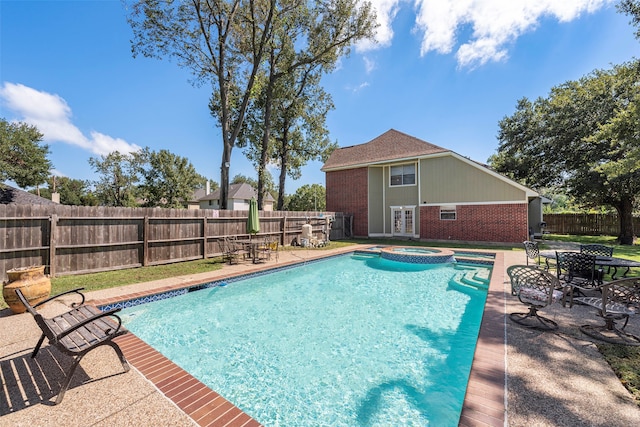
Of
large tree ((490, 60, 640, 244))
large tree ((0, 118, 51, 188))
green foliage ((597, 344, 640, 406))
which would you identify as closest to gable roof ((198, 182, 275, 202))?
large tree ((0, 118, 51, 188))

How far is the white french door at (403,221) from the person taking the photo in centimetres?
1939

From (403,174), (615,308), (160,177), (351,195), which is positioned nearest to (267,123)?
(351,195)

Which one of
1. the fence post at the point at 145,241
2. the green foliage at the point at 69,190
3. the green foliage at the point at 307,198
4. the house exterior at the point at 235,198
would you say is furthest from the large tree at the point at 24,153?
the green foliage at the point at 307,198

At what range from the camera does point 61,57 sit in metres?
11.7

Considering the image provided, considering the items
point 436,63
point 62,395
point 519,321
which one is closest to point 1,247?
point 62,395

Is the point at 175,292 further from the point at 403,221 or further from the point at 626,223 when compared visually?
the point at 626,223

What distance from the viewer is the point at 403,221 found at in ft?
65.0

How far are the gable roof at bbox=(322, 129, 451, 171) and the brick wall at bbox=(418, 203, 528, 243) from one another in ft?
13.9

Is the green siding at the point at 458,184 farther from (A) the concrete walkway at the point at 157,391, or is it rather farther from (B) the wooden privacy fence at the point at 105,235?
(A) the concrete walkway at the point at 157,391

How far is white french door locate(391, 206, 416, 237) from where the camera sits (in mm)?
19391

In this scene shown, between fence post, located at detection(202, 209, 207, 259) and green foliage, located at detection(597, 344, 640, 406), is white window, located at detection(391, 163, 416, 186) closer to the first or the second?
fence post, located at detection(202, 209, 207, 259)

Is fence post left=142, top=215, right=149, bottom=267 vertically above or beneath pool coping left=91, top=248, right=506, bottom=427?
above

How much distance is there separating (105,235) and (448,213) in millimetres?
18004

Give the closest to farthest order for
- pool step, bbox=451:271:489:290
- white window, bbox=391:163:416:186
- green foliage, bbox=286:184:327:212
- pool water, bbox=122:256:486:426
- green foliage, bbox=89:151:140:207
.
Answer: pool water, bbox=122:256:486:426, pool step, bbox=451:271:489:290, white window, bbox=391:163:416:186, green foliage, bbox=89:151:140:207, green foliage, bbox=286:184:327:212
